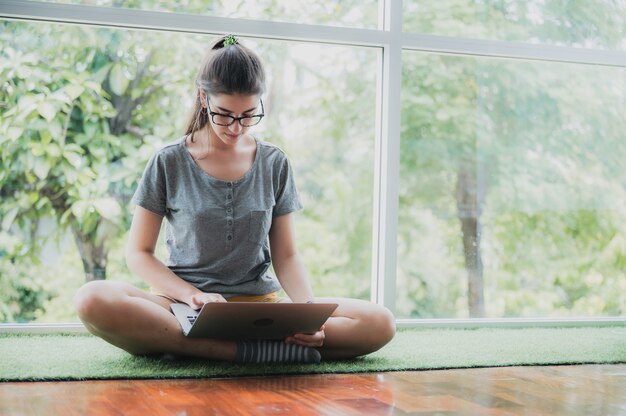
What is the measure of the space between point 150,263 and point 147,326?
8.8 inches

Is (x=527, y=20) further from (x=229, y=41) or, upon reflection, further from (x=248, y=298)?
(x=248, y=298)

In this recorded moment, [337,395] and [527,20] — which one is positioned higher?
[527,20]

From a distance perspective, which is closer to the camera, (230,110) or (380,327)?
(230,110)

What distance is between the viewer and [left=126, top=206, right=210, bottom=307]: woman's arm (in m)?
2.12

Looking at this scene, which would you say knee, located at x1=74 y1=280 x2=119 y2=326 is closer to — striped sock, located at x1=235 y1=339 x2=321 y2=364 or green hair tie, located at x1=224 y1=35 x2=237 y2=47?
striped sock, located at x1=235 y1=339 x2=321 y2=364

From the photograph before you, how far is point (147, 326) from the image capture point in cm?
199

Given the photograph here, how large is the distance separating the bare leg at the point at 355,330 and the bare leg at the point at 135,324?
0.26 meters

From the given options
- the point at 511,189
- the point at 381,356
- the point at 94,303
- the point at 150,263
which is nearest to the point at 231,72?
the point at 150,263

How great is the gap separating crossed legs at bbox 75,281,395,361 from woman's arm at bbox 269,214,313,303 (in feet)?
0.49

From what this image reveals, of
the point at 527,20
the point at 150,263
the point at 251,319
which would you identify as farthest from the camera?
the point at 527,20

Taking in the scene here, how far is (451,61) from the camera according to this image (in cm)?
307

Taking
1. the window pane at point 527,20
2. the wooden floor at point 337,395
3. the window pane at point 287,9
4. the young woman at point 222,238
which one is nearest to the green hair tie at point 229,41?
→ the young woman at point 222,238

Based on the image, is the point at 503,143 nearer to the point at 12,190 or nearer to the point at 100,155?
the point at 100,155

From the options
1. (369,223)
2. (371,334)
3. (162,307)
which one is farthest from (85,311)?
(369,223)
